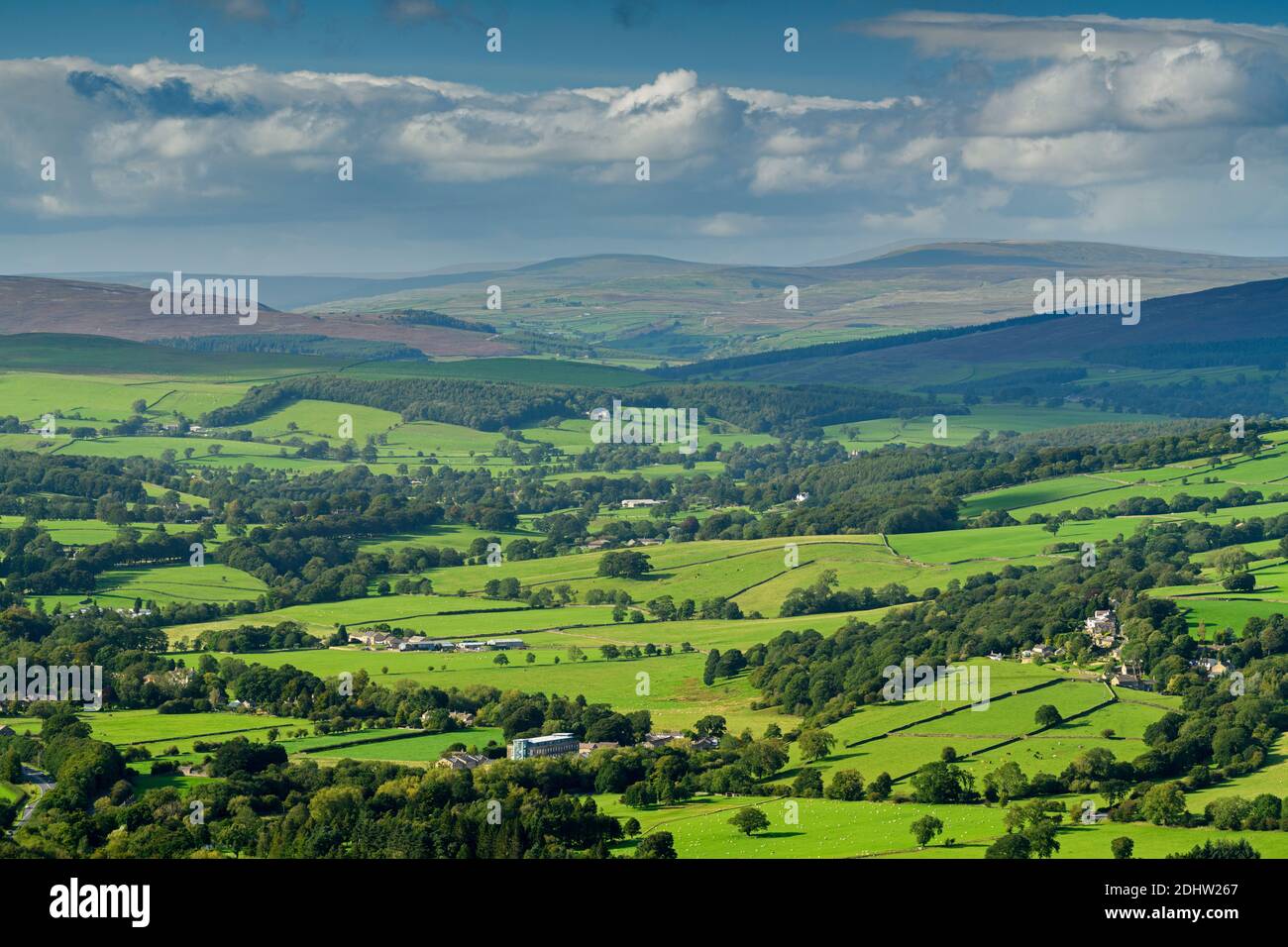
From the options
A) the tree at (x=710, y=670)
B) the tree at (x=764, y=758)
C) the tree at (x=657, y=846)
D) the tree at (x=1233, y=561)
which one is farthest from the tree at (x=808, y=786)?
the tree at (x=1233, y=561)

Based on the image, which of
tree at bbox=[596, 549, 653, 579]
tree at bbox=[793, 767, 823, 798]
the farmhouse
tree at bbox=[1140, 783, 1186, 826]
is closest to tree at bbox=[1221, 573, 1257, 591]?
tree at bbox=[1140, 783, 1186, 826]

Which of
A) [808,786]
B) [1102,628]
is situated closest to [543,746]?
[808,786]

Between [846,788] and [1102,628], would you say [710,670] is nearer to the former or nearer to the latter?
[1102,628]

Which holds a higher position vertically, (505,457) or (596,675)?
(505,457)

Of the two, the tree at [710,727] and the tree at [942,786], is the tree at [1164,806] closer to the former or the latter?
the tree at [942,786]

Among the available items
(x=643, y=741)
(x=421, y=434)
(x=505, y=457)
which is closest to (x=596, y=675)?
(x=643, y=741)

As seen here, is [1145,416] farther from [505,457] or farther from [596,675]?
[596,675]

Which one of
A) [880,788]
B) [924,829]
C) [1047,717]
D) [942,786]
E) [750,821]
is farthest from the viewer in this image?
[1047,717]
